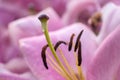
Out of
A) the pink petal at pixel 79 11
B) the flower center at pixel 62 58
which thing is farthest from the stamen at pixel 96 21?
the flower center at pixel 62 58

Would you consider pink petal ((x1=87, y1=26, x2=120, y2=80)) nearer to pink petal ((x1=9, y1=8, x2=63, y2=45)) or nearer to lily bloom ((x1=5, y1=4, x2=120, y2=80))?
lily bloom ((x1=5, y1=4, x2=120, y2=80))

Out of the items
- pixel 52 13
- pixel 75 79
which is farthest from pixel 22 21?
pixel 75 79

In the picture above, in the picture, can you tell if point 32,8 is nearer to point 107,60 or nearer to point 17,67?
point 17,67

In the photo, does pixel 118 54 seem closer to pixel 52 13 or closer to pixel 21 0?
pixel 52 13

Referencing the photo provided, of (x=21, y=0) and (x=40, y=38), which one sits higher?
(x=21, y=0)

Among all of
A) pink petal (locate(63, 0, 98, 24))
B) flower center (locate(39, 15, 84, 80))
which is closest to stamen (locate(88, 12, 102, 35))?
pink petal (locate(63, 0, 98, 24))
